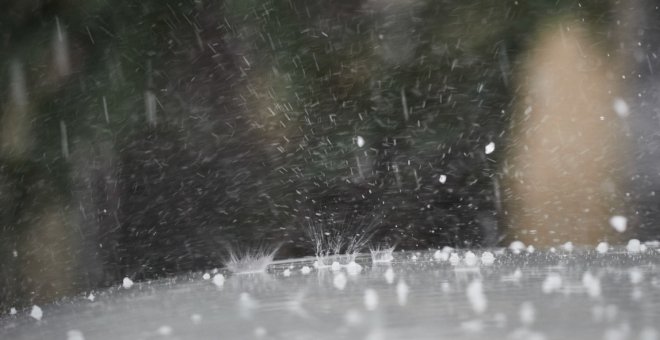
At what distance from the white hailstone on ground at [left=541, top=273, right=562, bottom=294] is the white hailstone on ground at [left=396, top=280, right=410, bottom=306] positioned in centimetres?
34

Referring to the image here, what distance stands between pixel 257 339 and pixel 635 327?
646mm

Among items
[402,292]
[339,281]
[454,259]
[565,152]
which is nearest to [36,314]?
[339,281]

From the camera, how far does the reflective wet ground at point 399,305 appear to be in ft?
4.36

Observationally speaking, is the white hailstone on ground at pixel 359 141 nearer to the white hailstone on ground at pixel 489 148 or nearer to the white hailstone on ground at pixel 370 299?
the white hailstone on ground at pixel 489 148

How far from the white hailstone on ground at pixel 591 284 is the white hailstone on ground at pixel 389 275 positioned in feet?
1.84

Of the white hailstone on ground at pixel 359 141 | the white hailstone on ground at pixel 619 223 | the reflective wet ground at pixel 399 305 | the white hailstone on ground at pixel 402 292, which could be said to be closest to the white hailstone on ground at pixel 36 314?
the reflective wet ground at pixel 399 305

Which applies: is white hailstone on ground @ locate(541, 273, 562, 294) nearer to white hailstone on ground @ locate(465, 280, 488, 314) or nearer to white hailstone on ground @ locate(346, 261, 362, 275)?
white hailstone on ground @ locate(465, 280, 488, 314)

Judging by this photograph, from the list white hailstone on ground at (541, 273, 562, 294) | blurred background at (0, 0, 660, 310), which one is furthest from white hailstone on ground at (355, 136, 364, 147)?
white hailstone on ground at (541, 273, 562, 294)

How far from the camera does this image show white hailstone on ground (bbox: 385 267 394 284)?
7.52 feet

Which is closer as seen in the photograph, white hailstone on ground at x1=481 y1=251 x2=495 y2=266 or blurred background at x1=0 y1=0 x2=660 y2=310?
white hailstone on ground at x1=481 y1=251 x2=495 y2=266

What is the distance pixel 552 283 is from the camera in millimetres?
1938

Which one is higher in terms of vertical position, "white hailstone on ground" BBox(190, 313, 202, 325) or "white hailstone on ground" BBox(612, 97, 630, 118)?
"white hailstone on ground" BBox(612, 97, 630, 118)

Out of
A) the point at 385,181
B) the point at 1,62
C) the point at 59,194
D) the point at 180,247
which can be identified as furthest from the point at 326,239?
the point at 1,62

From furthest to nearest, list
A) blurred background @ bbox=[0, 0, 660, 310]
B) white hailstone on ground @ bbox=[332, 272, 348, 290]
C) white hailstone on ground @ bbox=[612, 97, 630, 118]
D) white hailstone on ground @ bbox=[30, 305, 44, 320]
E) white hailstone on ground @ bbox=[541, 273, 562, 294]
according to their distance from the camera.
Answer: white hailstone on ground @ bbox=[612, 97, 630, 118]
blurred background @ bbox=[0, 0, 660, 310]
white hailstone on ground @ bbox=[332, 272, 348, 290]
white hailstone on ground @ bbox=[30, 305, 44, 320]
white hailstone on ground @ bbox=[541, 273, 562, 294]
